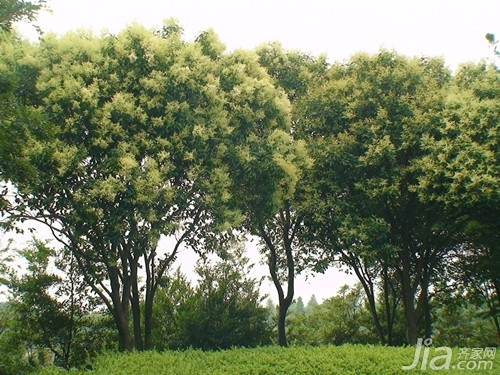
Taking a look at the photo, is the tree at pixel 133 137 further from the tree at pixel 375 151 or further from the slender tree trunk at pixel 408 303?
the slender tree trunk at pixel 408 303

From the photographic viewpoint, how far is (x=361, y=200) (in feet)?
63.2

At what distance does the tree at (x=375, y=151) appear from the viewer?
1830 centimetres

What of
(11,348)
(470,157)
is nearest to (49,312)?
(11,348)

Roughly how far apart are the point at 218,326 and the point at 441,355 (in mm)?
14548

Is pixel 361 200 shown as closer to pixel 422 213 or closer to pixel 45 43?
pixel 422 213

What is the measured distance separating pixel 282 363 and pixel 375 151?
9.77 metres

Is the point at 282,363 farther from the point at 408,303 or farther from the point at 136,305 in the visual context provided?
the point at 408,303

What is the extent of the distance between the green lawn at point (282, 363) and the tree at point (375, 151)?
20.6 ft

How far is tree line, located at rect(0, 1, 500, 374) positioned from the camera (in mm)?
14750

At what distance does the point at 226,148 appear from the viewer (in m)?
16.3

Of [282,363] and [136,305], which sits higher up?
[136,305]

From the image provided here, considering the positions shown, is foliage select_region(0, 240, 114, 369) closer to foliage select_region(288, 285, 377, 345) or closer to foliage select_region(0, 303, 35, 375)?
foliage select_region(0, 303, 35, 375)

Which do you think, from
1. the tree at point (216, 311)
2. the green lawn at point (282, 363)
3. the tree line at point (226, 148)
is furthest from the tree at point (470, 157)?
the tree at point (216, 311)

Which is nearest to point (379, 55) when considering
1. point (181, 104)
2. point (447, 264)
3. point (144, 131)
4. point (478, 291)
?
point (181, 104)
